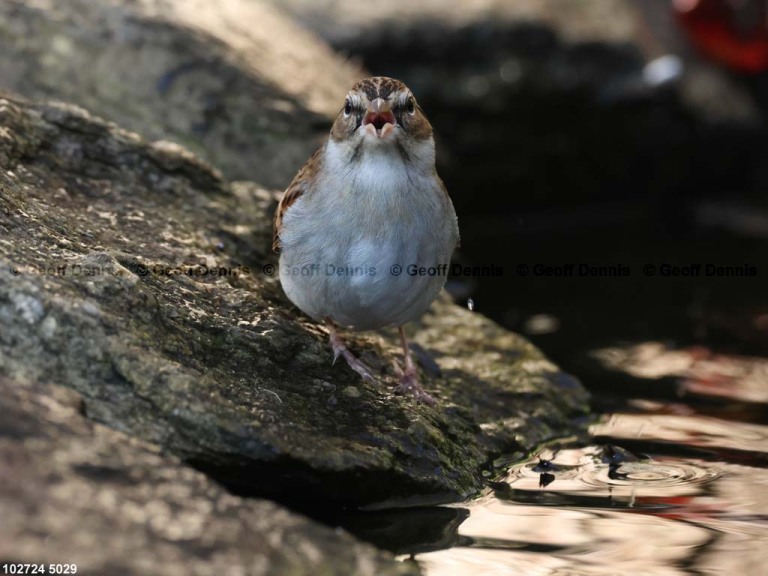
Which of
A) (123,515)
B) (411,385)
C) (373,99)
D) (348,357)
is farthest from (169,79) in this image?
(123,515)

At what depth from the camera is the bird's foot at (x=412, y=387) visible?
5000 mm

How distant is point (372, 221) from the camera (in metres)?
4.56

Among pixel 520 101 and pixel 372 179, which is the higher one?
pixel 520 101

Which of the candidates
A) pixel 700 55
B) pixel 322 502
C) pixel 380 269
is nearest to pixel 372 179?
pixel 380 269

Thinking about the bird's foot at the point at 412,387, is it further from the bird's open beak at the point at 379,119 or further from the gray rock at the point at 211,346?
the bird's open beak at the point at 379,119

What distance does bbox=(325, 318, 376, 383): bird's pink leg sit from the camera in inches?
191

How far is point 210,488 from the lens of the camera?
10.8 ft

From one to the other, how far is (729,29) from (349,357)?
7537mm

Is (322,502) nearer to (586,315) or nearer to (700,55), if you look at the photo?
(586,315)

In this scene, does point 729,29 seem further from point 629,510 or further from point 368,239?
point 629,510

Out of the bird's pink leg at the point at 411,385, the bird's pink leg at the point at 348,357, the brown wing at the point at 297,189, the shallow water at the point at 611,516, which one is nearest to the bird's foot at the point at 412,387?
the bird's pink leg at the point at 411,385

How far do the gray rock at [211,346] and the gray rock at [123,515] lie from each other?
0.28 meters

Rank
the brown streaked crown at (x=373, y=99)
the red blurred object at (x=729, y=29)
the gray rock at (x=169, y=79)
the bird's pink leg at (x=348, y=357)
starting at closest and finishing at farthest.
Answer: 1. the brown streaked crown at (x=373, y=99)
2. the bird's pink leg at (x=348, y=357)
3. the gray rock at (x=169, y=79)
4. the red blurred object at (x=729, y=29)

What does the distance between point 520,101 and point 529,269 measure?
2104 mm
